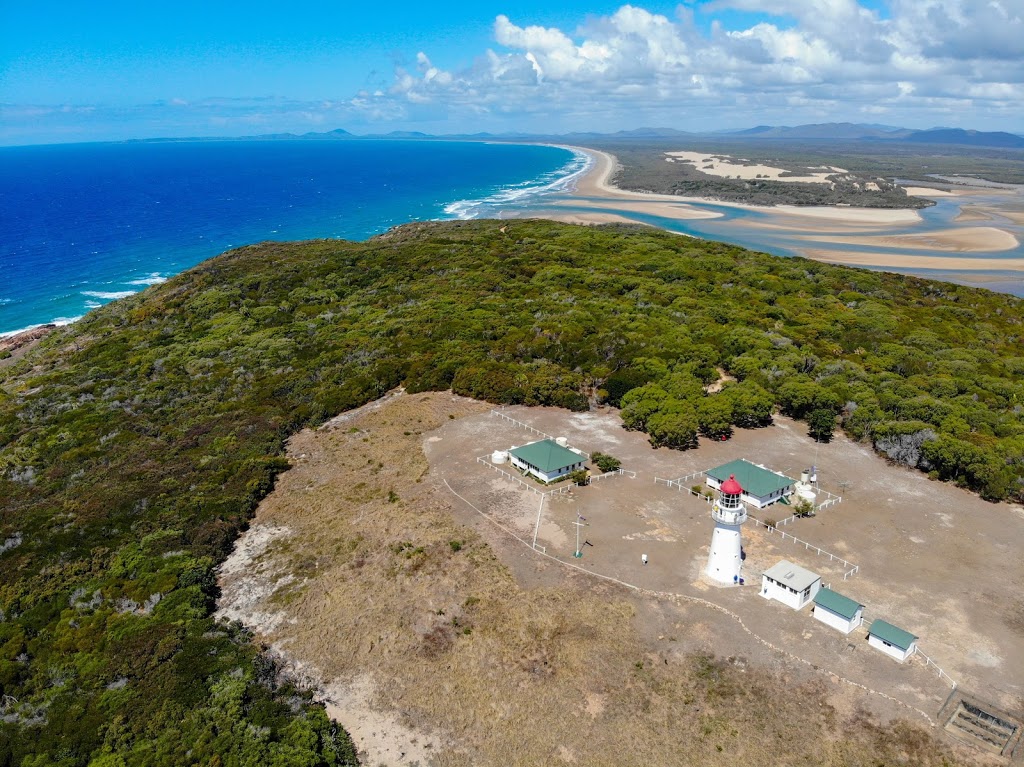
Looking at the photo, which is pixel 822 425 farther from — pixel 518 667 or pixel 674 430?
pixel 518 667

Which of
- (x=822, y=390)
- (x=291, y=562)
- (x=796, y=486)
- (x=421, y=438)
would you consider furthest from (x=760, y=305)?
(x=291, y=562)

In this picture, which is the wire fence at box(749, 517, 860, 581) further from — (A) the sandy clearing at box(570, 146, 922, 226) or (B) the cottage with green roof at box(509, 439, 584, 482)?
(A) the sandy clearing at box(570, 146, 922, 226)

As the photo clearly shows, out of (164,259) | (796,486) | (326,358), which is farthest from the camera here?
(164,259)

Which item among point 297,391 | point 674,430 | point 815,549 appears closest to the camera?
point 815,549

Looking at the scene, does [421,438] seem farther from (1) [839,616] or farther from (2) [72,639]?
(1) [839,616]

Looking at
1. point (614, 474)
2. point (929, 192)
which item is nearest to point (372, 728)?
point (614, 474)

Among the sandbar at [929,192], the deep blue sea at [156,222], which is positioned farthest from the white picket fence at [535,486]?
the sandbar at [929,192]

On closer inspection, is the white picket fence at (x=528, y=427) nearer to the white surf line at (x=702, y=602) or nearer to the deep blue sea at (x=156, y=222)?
the white surf line at (x=702, y=602)
